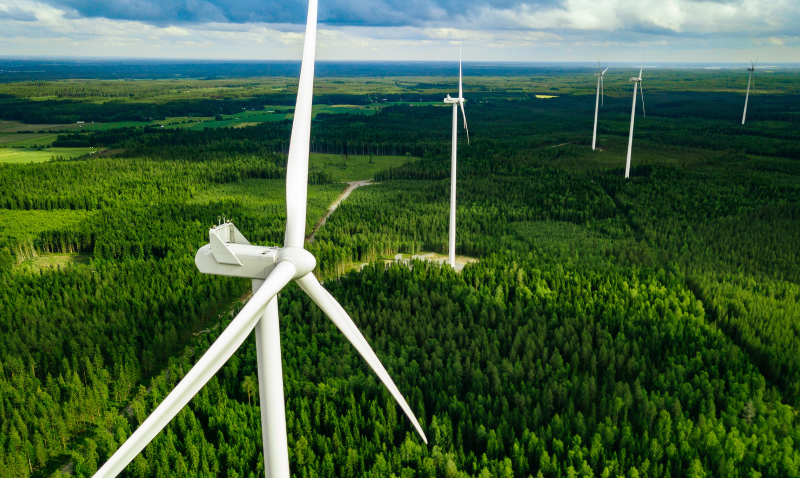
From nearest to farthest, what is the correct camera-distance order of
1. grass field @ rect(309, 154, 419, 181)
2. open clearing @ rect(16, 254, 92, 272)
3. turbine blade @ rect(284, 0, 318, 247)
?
turbine blade @ rect(284, 0, 318, 247) < open clearing @ rect(16, 254, 92, 272) < grass field @ rect(309, 154, 419, 181)

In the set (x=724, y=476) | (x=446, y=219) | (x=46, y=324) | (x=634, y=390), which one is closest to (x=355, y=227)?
(x=446, y=219)

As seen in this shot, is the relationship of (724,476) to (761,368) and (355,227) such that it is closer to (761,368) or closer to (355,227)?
(761,368)

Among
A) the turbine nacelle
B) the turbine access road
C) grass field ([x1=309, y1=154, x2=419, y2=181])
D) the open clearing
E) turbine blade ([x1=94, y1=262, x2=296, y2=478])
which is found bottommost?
the open clearing

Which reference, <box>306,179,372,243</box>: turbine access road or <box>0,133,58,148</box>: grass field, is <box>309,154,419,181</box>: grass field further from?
<box>0,133,58,148</box>: grass field

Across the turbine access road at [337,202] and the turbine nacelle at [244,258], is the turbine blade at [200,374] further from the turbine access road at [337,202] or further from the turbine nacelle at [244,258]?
the turbine access road at [337,202]

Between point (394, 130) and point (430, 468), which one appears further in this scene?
point (394, 130)

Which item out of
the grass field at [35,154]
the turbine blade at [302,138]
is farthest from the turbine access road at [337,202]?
the grass field at [35,154]

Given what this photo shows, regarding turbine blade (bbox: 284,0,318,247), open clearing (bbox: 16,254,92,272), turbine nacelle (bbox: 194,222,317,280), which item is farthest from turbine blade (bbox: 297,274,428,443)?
open clearing (bbox: 16,254,92,272)

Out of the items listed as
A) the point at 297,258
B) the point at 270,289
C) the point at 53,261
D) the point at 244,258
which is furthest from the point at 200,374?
the point at 53,261
